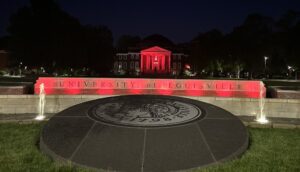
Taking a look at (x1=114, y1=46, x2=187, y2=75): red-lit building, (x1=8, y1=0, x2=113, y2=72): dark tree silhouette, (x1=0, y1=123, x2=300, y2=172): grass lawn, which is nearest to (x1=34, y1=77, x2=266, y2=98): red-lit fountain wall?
(x1=0, y1=123, x2=300, y2=172): grass lawn

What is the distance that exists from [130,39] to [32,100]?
107 m

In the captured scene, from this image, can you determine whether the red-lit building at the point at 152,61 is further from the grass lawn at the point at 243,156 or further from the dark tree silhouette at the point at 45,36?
the grass lawn at the point at 243,156

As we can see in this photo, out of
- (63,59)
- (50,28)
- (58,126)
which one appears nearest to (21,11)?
(50,28)

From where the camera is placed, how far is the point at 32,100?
12.8 meters

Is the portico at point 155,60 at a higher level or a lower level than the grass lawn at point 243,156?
higher

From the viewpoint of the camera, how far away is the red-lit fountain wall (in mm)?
16859

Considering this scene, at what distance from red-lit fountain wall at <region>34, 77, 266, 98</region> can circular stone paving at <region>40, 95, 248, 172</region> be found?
8791 mm

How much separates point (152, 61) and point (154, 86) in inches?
→ 2650

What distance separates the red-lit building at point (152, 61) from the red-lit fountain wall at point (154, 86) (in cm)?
6045

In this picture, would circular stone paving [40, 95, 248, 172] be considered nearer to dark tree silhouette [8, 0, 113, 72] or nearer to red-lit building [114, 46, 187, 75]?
dark tree silhouette [8, 0, 113, 72]

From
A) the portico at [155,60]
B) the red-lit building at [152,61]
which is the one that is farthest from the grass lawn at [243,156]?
the portico at [155,60]

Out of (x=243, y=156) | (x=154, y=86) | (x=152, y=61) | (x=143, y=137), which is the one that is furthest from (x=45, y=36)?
(x=152, y=61)

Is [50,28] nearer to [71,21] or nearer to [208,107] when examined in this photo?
[71,21]

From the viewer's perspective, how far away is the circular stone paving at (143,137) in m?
5.38
